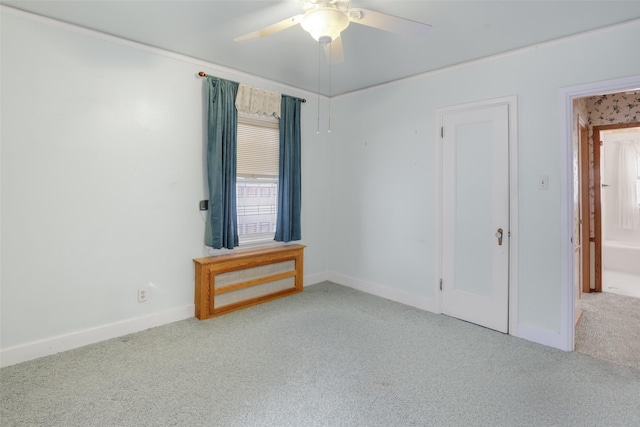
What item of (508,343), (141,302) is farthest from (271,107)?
(508,343)

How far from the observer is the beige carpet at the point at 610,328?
8.54ft

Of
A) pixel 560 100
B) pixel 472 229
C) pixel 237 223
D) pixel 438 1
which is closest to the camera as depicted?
pixel 438 1

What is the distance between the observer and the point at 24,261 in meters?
2.41

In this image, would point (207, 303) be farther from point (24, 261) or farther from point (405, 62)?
point (405, 62)

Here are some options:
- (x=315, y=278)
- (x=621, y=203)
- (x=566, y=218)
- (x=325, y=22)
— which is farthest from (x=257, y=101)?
(x=621, y=203)

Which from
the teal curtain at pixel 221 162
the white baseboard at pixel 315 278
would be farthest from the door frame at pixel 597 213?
the teal curtain at pixel 221 162

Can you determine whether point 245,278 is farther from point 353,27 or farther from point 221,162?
point 353,27

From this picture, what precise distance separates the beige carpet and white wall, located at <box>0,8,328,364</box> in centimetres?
358

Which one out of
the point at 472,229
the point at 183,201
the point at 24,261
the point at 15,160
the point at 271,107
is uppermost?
the point at 271,107

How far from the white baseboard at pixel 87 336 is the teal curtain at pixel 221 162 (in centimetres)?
75

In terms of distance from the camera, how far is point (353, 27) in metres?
2.52

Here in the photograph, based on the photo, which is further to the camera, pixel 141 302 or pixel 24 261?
pixel 141 302

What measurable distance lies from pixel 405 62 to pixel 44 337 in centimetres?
381

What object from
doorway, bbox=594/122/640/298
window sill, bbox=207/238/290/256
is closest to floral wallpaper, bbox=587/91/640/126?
doorway, bbox=594/122/640/298
